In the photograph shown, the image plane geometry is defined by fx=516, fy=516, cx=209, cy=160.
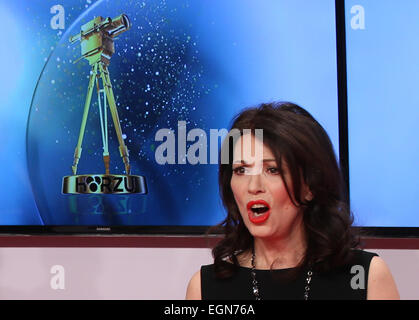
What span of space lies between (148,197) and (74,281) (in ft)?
1.33

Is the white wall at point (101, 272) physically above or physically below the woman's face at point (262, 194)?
below

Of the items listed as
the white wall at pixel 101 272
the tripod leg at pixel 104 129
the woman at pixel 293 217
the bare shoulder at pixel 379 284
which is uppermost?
the tripod leg at pixel 104 129

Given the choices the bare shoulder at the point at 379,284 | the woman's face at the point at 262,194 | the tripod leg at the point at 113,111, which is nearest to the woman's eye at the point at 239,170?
the woman's face at the point at 262,194

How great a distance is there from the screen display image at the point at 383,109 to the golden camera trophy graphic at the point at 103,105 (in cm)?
75

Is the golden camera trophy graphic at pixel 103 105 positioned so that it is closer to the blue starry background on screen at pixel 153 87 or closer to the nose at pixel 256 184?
the blue starry background on screen at pixel 153 87

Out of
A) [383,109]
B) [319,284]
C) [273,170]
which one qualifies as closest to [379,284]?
[319,284]

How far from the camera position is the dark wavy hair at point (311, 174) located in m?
1.13

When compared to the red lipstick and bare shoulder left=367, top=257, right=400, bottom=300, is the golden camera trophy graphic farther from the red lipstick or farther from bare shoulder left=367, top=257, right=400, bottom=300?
bare shoulder left=367, top=257, right=400, bottom=300

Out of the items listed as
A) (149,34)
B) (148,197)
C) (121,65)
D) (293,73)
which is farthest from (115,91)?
(293,73)

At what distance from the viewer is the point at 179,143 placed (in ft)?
5.76

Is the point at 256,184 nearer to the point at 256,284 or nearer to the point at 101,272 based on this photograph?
the point at 256,284

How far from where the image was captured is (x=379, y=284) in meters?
1.15

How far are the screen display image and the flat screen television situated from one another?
2cm

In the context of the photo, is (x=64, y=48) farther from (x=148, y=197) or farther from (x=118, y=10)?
(x=148, y=197)
